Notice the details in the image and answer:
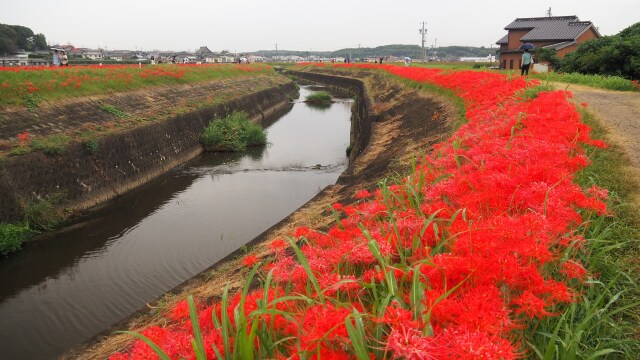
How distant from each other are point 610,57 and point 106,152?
20020 millimetres

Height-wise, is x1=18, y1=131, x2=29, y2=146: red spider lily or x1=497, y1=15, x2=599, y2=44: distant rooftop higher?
x1=497, y1=15, x2=599, y2=44: distant rooftop

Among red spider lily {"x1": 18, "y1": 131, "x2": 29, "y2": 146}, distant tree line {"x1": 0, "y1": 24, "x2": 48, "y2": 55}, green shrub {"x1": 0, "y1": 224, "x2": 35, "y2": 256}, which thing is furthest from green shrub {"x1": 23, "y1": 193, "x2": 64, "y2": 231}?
distant tree line {"x1": 0, "y1": 24, "x2": 48, "y2": 55}

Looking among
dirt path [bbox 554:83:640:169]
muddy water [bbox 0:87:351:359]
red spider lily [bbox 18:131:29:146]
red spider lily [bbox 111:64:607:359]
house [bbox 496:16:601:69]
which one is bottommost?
muddy water [bbox 0:87:351:359]

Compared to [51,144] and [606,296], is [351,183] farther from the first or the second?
[51,144]

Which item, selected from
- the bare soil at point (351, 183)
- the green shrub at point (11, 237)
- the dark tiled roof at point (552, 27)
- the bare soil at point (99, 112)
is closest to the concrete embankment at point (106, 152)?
the bare soil at point (99, 112)

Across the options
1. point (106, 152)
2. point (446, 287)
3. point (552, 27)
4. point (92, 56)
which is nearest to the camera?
point (446, 287)

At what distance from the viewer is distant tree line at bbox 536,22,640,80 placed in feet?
50.7

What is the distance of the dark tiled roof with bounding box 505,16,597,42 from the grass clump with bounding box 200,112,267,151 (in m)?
26.0

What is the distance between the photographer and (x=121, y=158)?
51.6 feet

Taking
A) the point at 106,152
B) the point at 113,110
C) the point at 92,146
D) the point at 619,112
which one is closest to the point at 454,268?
the point at 619,112

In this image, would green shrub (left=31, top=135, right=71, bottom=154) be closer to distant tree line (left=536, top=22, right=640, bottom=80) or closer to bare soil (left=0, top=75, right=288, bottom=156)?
bare soil (left=0, top=75, right=288, bottom=156)

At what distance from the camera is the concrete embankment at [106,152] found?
1159 centimetres

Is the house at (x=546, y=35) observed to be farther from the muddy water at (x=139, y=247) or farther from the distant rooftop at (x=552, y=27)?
the muddy water at (x=139, y=247)

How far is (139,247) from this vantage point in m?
11.1
